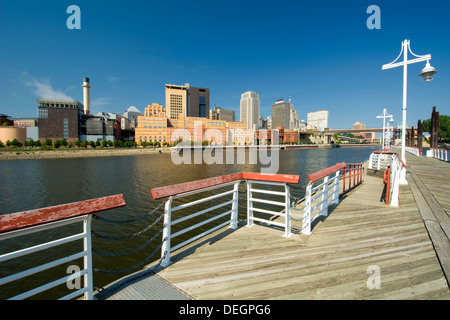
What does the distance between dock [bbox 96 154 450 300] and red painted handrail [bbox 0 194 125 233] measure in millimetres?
1276

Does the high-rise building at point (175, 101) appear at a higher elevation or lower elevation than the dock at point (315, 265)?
higher

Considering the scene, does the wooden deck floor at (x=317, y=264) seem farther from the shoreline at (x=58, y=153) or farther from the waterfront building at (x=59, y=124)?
the waterfront building at (x=59, y=124)

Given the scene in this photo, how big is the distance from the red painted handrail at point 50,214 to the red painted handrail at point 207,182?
612 millimetres

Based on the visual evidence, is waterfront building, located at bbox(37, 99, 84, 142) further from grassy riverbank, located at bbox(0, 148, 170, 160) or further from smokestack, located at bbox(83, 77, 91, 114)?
grassy riverbank, located at bbox(0, 148, 170, 160)

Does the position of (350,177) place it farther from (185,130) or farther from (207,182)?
(185,130)

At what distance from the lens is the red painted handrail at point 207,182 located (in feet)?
10.6

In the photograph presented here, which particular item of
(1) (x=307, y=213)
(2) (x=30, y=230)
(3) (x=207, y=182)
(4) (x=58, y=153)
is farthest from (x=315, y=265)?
(4) (x=58, y=153)

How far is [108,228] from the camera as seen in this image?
9.66 m

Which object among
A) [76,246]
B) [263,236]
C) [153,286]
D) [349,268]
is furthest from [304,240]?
[76,246]

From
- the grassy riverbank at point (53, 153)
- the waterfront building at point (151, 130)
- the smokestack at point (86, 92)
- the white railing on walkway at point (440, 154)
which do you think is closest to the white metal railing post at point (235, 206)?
the white railing on walkway at point (440, 154)

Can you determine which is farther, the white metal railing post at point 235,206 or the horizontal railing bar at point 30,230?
the white metal railing post at point 235,206

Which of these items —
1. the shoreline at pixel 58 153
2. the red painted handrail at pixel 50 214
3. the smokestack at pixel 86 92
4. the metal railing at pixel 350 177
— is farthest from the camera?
the smokestack at pixel 86 92
